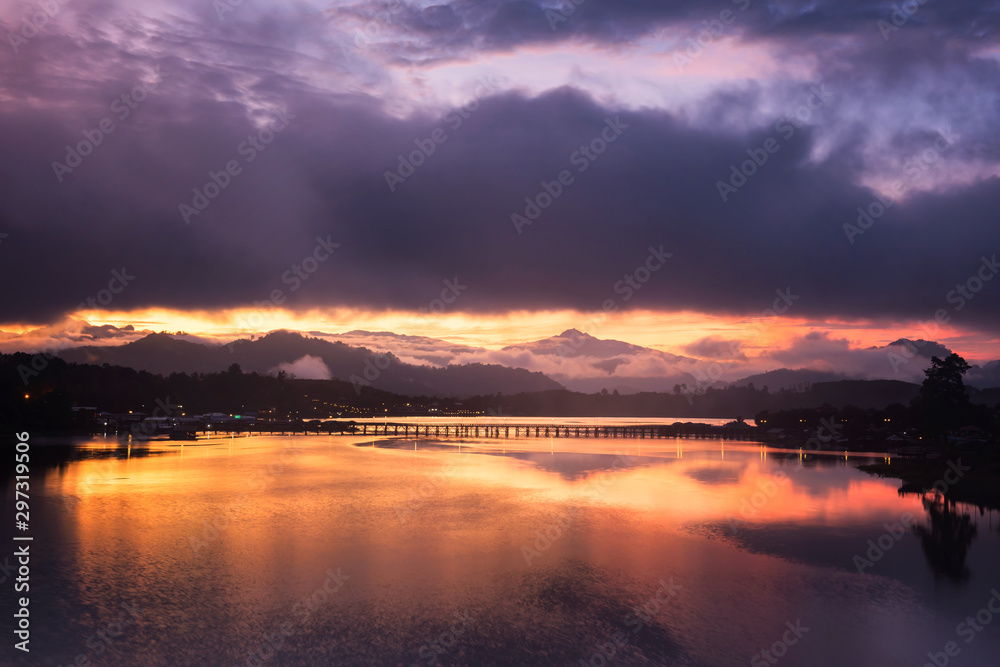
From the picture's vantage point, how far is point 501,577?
2266 cm

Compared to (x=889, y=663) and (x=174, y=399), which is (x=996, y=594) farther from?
(x=174, y=399)

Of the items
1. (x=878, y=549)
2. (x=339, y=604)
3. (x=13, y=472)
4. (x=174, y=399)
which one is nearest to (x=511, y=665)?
(x=339, y=604)

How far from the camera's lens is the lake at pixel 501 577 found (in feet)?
55.0

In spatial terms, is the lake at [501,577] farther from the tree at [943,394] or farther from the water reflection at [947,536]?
the tree at [943,394]

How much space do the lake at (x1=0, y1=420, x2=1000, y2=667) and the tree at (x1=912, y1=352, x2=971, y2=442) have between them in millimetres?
40959

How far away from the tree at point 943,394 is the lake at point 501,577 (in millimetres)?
40959

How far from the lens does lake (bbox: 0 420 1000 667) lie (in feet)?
55.0

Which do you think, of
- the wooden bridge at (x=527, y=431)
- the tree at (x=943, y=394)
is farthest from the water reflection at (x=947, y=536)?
the wooden bridge at (x=527, y=431)

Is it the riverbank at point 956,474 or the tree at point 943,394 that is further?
the tree at point 943,394

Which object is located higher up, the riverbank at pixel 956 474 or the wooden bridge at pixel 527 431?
the riverbank at pixel 956 474

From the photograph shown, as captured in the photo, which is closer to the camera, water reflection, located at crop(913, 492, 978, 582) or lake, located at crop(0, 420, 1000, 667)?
lake, located at crop(0, 420, 1000, 667)

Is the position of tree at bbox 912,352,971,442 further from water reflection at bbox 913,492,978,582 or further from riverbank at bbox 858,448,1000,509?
water reflection at bbox 913,492,978,582

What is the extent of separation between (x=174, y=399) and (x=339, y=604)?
607 feet

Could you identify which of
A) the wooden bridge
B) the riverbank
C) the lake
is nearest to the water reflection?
the lake
